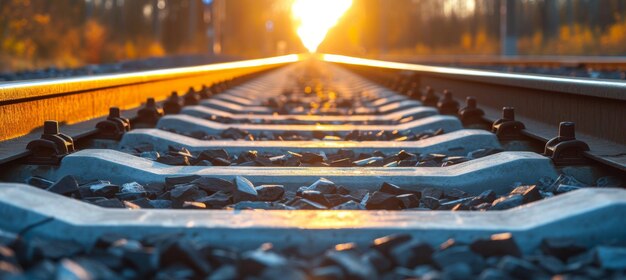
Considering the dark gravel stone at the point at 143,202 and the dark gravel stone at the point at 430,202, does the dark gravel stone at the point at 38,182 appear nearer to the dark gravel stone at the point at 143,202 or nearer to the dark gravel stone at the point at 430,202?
the dark gravel stone at the point at 143,202

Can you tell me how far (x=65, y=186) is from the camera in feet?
9.83

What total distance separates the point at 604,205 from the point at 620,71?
1118 cm

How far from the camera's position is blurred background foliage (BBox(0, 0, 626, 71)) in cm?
2403

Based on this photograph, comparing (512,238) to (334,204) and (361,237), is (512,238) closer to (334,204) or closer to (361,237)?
(361,237)

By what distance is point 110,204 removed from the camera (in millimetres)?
2822

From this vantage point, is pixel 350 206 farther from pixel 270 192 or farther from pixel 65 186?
pixel 65 186

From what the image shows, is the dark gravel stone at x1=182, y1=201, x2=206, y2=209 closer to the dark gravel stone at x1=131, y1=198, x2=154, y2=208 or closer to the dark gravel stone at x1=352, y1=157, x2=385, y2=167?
the dark gravel stone at x1=131, y1=198, x2=154, y2=208

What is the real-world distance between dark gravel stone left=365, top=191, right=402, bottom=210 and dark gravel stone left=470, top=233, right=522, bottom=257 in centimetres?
80

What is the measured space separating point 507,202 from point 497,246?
79 cm

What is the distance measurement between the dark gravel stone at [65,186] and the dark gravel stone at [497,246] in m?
1.59

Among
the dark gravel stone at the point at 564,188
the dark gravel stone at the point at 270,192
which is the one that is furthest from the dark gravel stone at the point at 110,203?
the dark gravel stone at the point at 564,188

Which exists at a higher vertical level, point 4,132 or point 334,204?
point 4,132

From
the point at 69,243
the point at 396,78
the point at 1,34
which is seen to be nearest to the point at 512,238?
the point at 69,243

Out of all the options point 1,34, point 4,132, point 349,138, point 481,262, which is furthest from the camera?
point 1,34
